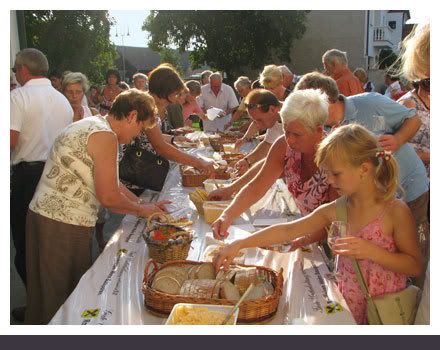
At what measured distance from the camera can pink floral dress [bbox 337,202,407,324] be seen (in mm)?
1842

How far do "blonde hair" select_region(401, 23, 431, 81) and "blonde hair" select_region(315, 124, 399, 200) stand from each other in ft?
1.03

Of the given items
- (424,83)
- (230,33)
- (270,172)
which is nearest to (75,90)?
(270,172)

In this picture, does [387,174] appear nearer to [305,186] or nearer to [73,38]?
[305,186]

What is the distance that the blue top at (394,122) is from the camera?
2.62 meters

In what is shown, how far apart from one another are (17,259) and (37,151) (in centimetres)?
81

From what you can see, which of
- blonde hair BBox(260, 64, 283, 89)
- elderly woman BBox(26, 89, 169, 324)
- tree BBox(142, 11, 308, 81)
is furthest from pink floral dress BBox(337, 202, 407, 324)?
→ tree BBox(142, 11, 308, 81)

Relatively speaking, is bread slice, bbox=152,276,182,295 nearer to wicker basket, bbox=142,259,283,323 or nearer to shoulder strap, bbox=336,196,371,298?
wicker basket, bbox=142,259,283,323

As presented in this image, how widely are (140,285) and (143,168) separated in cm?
152

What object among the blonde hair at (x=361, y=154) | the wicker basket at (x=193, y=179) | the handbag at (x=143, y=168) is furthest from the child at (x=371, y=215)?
the wicker basket at (x=193, y=179)

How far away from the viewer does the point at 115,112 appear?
2.47 meters

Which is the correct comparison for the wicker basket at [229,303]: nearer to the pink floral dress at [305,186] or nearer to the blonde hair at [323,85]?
the pink floral dress at [305,186]

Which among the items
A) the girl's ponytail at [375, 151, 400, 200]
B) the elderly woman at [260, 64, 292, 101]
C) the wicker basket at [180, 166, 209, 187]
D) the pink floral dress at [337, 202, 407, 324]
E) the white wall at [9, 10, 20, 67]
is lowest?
the wicker basket at [180, 166, 209, 187]

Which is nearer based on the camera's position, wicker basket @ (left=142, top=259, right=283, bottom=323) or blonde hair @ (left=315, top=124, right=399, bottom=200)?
wicker basket @ (left=142, top=259, right=283, bottom=323)

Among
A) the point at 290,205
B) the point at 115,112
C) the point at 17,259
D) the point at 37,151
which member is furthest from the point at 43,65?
the point at 290,205
